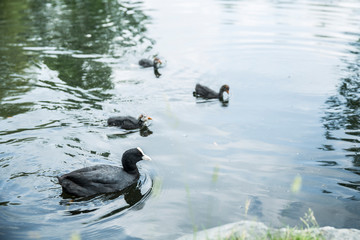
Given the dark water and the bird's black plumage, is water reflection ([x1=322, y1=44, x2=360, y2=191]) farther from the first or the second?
the bird's black plumage

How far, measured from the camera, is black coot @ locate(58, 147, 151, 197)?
8.43 m

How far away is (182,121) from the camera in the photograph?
12.1m

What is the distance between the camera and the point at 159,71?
53.1ft

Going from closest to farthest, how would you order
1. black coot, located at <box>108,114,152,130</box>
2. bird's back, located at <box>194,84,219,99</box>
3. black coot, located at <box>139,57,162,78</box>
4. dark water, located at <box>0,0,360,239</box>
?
dark water, located at <box>0,0,360,239</box> → black coot, located at <box>108,114,152,130</box> → bird's back, located at <box>194,84,219,99</box> → black coot, located at <box>139,57,162,78</box>

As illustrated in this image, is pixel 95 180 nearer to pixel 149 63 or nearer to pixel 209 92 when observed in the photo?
pixel 209 92

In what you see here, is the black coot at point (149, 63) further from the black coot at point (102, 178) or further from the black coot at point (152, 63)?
the black coot at point (102, 178)

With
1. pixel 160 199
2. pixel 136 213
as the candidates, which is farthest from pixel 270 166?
pixel 136 213

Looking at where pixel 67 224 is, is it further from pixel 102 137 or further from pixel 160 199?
pixel 102 137

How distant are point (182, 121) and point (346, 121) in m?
4.47

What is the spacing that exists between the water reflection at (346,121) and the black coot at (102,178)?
433 cm

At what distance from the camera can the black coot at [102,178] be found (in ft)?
27.7

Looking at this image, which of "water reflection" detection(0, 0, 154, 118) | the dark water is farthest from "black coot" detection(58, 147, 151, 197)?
"water reflection" detection(0, 0, 154, 118)

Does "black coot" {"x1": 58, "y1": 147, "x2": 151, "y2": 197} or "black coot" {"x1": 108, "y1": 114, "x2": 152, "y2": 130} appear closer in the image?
"black coot" {"x1": 58, "y1": 147, "x2": 151, "y2": 197}

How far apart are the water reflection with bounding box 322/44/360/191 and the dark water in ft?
0.21
